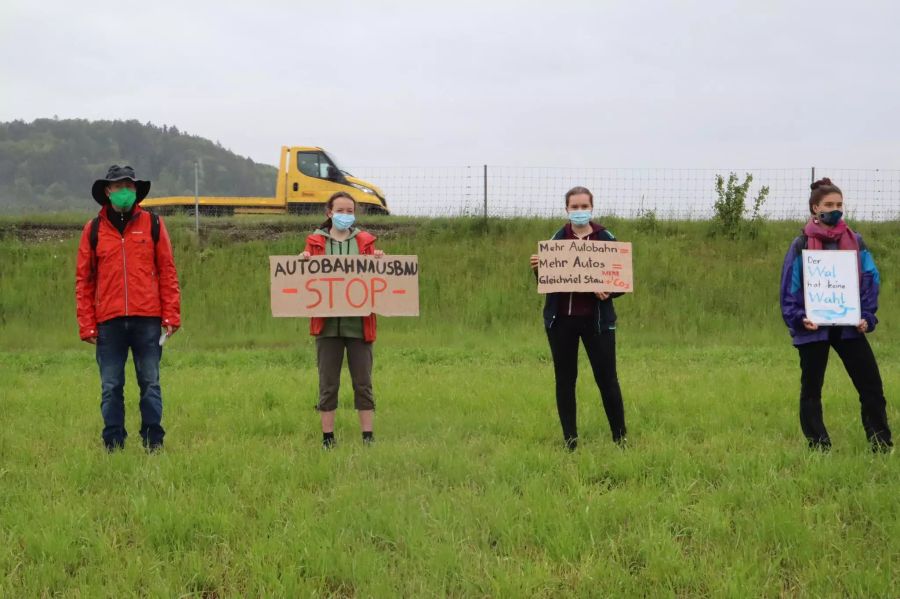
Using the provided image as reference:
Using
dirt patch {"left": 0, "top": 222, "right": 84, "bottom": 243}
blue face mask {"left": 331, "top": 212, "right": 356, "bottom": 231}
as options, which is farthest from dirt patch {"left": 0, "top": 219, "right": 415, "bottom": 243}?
blue face mask {"left": 331, "top": 212, "right": 356, "bottom": 231}

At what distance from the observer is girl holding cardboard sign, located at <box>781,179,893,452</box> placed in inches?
203

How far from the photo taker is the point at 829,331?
5.19m

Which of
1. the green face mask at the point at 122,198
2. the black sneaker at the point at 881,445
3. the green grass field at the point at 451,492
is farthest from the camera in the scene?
the green face mask at the point at 122,198

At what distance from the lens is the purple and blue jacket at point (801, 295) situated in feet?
16.9

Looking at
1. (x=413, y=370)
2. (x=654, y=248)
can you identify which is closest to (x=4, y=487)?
(x=413, y=370)

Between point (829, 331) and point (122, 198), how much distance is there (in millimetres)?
5069

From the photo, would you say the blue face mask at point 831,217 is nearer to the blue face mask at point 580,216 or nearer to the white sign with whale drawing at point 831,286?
the white sign with whale drawing at point 831,286

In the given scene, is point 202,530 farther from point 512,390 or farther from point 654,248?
point 654,248

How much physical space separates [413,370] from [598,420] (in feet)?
13.4

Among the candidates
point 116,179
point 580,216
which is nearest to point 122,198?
point 116,179

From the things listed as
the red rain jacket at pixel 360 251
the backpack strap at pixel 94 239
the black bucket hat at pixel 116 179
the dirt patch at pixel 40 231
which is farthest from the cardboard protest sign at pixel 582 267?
the dirt patch at pixel 40 231

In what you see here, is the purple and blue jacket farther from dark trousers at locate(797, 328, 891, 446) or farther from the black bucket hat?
the black bucket hat

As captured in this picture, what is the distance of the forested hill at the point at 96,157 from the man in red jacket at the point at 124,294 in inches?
2588

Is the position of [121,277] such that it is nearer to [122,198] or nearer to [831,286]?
[122,198]
